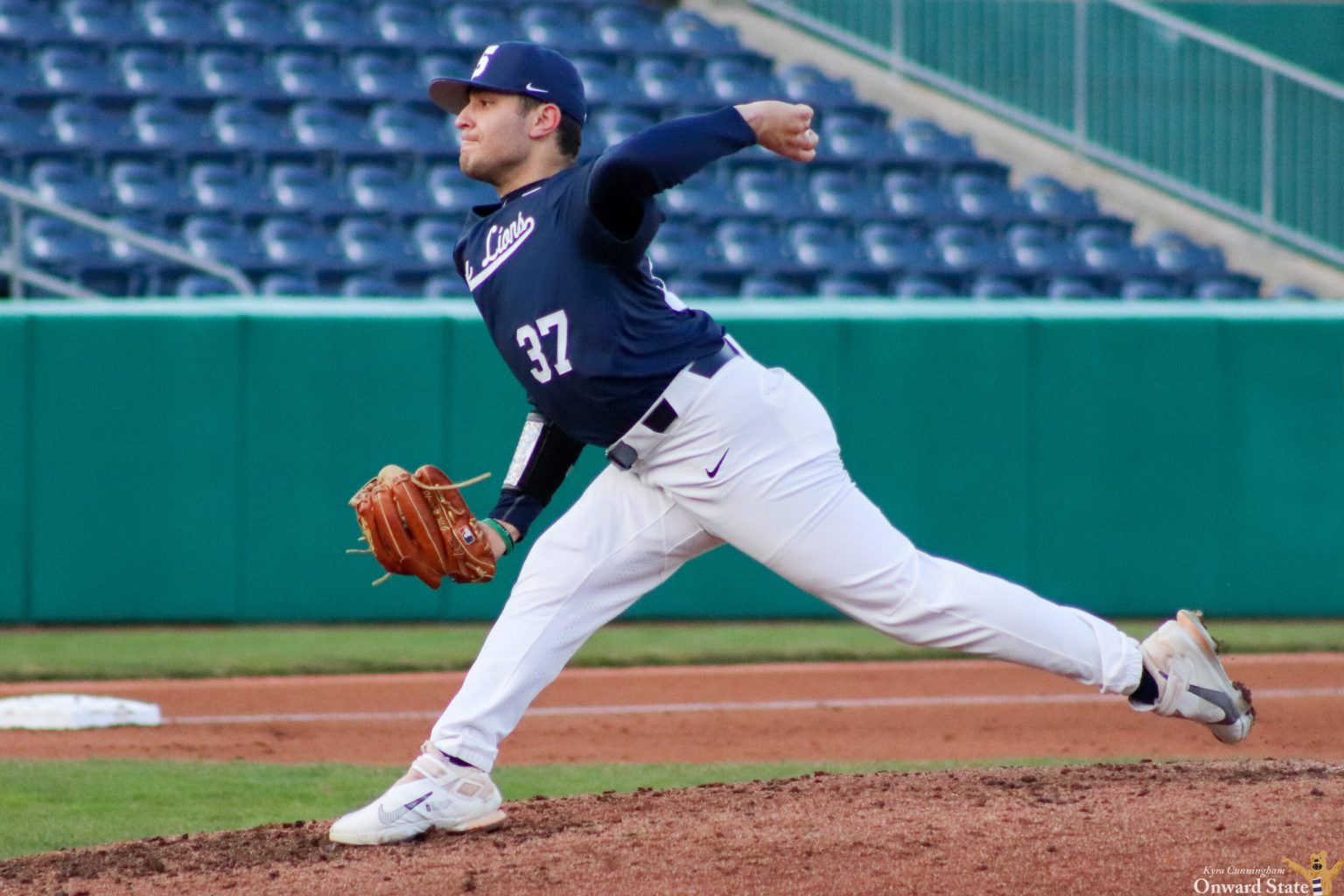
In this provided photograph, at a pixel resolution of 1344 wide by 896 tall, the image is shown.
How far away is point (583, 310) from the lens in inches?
134

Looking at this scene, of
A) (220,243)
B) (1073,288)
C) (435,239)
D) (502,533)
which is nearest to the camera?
(502,533)

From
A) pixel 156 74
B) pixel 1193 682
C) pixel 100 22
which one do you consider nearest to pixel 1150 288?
pixel 156 74

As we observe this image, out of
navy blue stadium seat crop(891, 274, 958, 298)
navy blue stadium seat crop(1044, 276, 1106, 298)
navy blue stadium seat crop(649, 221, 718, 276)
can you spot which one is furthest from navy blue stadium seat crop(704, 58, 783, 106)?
navy blue stadium seat crop(1044, 276, 1106, 298)

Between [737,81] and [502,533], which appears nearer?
[502,533]

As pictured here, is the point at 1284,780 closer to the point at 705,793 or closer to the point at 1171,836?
the point at 1171,836

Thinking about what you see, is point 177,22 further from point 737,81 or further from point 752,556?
point 752,556

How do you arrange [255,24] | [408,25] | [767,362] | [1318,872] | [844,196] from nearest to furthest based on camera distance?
[1318,872], [767,362], [844,196], [255,24], [408,25]

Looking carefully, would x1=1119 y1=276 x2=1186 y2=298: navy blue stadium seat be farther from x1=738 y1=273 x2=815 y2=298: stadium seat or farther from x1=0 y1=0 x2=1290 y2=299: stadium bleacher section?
x1=738 y1=273 x2=815 y2=298: stadium seat

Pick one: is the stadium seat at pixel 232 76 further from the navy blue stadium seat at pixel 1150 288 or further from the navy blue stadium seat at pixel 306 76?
the navy blue stadium seat at pixel 1150 288

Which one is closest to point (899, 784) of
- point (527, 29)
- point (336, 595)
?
point (336, 595)

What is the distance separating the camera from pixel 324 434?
27.9 ft

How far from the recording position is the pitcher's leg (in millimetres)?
3600

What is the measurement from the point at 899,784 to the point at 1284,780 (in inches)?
34.3

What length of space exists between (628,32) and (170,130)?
3925 millimetres
